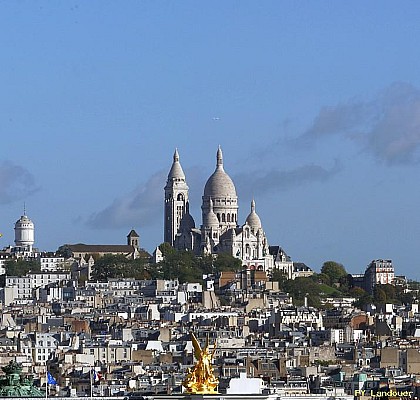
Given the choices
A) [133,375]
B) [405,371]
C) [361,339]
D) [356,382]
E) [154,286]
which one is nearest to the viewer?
[356,382]

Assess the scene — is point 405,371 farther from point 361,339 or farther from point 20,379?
point 20,379

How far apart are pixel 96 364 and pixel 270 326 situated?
3256cm

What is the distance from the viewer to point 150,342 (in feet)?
466

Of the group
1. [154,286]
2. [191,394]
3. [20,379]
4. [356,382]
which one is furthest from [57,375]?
[154,286]

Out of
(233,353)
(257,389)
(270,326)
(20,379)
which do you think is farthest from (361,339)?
(20,379)

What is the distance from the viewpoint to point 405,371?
12500cm

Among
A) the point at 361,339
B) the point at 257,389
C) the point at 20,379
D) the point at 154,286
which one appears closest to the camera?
the point at 20,379

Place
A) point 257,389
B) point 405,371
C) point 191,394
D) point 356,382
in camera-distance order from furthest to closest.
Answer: point 405,371, point 356,382, point 257,389, point 191,394

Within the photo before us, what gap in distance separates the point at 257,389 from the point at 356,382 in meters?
27.1

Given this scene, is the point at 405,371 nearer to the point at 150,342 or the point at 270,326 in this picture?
the point at 150,342

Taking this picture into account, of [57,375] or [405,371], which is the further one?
[405,371]

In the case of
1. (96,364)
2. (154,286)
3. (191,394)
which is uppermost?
(154,286)

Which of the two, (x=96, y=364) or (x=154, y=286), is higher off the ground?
(x=154, y=286)

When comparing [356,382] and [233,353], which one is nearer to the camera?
[356,382]
